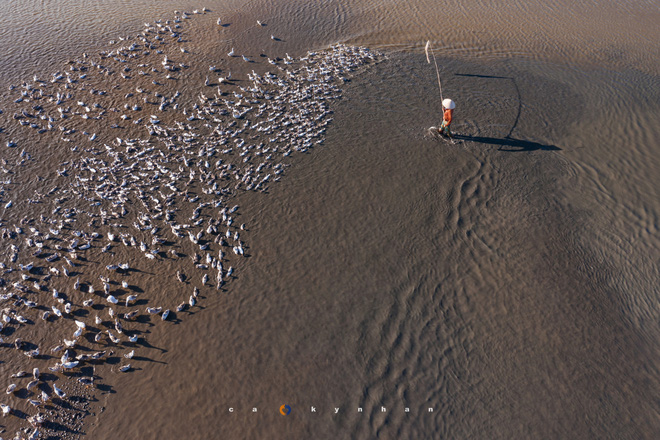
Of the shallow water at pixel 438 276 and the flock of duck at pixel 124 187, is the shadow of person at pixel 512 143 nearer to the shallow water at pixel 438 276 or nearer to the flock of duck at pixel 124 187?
the shallow water at pixel 438 276

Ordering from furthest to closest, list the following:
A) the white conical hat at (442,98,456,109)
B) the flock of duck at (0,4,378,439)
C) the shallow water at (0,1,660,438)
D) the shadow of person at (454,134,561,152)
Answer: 1. the shadow of person at (454,134,561,152)
2. the white conical hat at (442,98,456,109)
3. the flock of duck at (0,4,378,439)
4. the shallow water at (0,1,660,438)

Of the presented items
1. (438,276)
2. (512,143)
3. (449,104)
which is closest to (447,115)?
(449,104)

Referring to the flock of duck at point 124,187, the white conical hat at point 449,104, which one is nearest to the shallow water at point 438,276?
the flock of duck at point 124,187

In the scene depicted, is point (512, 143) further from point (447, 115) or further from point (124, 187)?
point (124, 187)

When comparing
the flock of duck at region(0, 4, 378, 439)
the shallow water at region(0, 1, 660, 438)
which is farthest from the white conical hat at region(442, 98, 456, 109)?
the flock of duck at region(0, 4, 378, 439)

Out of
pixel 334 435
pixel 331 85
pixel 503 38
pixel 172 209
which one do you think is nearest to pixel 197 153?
pixel 172 209

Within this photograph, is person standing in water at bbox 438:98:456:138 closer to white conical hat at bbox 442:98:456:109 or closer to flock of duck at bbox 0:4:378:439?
white conical hat at bbox 442:98:456:109

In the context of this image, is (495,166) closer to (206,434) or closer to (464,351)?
(464,351)
